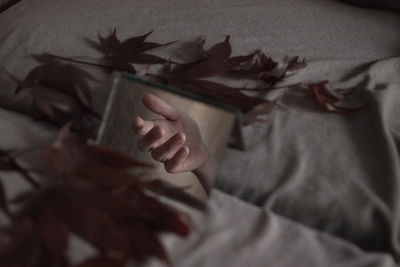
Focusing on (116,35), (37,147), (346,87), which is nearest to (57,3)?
(116,35)

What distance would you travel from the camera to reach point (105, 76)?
1.86 ft

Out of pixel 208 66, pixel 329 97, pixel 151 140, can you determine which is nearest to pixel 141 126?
pixel 151 140

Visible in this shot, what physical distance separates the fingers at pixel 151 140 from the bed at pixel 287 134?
0.26ft

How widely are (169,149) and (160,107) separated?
0.05 metres

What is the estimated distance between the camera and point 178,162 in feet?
1.54

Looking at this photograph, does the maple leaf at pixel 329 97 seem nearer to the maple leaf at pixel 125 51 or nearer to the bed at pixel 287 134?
the bed at pixel 287 134

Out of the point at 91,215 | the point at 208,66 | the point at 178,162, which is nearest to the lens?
the point at 91,215

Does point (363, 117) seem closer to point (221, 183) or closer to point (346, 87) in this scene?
point (346, 87)

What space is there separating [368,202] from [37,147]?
1.21 feet

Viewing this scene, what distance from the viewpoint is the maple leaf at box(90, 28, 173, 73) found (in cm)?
58

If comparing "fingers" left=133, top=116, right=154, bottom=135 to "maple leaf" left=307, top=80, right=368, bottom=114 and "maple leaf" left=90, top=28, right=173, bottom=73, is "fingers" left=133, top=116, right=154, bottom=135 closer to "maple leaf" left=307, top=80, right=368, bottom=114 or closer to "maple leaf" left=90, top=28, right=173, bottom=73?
"maple leaf" left=90, top=28, right=173, bottom=73

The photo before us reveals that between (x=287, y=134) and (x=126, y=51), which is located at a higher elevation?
(x=126, y=51)

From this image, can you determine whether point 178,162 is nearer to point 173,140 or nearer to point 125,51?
point 173,140

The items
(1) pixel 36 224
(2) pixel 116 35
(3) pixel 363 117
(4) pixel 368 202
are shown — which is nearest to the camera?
(1) pixel 36 224
